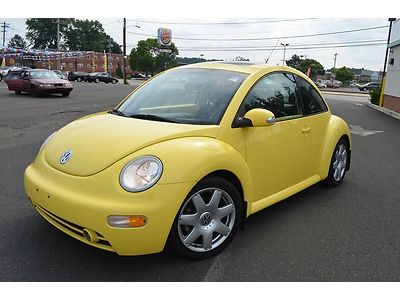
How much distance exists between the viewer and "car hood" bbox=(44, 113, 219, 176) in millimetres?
2771

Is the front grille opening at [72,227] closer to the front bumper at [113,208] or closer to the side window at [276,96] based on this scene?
the front bumper at [113,208]

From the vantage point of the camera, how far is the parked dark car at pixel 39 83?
1827cm

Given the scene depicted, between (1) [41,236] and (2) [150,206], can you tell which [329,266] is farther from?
(1) [41,236]

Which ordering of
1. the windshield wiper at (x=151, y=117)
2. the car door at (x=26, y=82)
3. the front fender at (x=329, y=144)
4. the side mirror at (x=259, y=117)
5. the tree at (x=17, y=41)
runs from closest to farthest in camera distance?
the side mirror at (x=259, y=117) < the windshield wiper at (x=151, y=117) < the front fender at (x=329, y=144) < the car door at (x=26, y=82) < the tree at (x=17, y=41)

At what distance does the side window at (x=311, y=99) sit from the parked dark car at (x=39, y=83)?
1644cm

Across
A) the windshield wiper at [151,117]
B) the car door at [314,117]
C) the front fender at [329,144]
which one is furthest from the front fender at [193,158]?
the front fender at [329,144]

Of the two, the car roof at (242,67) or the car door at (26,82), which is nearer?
the car roof at (242,67)

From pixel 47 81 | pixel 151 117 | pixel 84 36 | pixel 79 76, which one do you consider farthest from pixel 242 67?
pixel 84 36

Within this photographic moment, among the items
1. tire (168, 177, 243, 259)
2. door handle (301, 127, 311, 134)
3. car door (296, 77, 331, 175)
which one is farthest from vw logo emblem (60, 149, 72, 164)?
car door (296, 77, 331, 175)

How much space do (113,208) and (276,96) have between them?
2.06m

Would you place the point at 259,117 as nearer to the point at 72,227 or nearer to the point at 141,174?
the point at 141,174

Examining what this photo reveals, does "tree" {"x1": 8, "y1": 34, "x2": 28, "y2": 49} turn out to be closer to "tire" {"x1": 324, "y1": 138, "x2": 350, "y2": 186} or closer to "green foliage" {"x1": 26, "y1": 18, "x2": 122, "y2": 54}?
"green foliage" {"x1": 26, "y1": 18, "x2": 122, "y2": 54}

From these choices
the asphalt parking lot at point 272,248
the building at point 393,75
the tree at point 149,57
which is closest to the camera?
the asphalt parking lot at point 272,248

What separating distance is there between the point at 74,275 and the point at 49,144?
1.21 metres
